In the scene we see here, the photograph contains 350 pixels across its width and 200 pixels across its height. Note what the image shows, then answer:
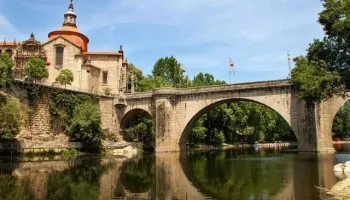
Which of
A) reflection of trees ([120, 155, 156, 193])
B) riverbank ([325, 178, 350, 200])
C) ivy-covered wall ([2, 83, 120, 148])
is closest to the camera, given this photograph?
riverbank ([325, 178, 350, 200])

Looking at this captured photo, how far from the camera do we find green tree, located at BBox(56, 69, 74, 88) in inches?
1923

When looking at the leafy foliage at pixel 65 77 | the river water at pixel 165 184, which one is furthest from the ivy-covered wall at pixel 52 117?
the river water at pixel 165 184

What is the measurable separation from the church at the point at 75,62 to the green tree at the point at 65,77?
2.28 meters

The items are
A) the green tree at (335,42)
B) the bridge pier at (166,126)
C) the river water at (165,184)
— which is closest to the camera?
the river water at (165,184)

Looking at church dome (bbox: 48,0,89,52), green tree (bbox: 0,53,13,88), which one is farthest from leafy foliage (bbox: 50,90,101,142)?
church dome (bbox: 48,0,89,52)

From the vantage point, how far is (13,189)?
17.2 meters

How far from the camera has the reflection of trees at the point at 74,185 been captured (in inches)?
635

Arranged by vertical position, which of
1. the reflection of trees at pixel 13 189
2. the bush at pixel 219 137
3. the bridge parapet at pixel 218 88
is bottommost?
the reflection of trees at pixel 13 189

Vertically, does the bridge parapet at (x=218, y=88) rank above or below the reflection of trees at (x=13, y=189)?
above

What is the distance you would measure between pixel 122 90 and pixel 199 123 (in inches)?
540

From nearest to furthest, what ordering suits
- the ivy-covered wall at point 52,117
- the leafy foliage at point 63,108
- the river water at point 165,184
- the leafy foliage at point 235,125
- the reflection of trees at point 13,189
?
the reflection of trees at point 13,189
the river water at point 165,184
the ivy-covered wall at point 52,117
the leafy foliage at point 63,108
the leafy foliage at point 235,125

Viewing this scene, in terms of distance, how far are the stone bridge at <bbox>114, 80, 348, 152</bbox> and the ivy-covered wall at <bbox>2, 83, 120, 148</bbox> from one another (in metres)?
8.28

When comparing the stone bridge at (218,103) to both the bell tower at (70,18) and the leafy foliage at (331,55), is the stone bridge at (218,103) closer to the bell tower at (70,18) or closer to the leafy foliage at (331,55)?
the leafy foliage at (331,55)

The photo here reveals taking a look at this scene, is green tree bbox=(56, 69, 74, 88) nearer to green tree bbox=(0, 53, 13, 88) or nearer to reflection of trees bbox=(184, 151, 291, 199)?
green tree bbox=(0, 53, 13, 88)
